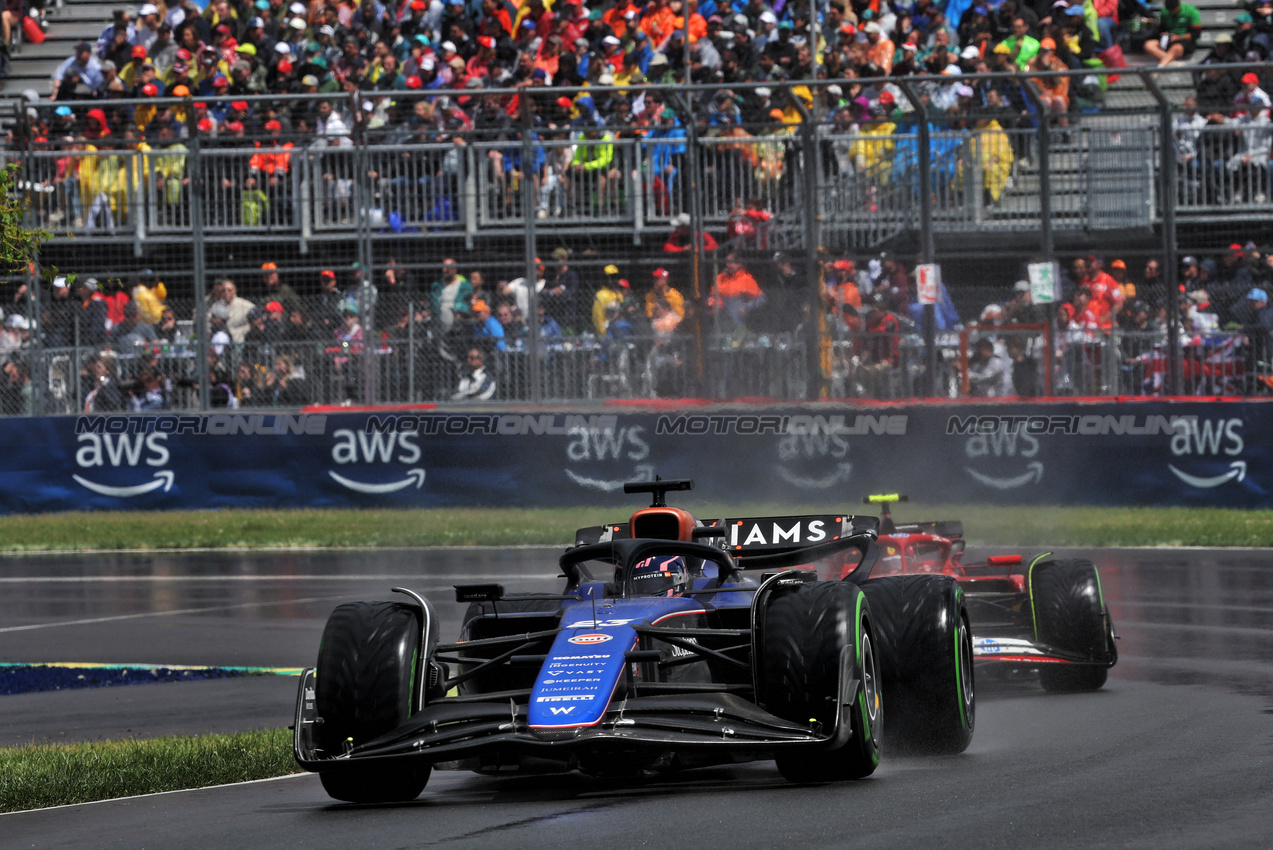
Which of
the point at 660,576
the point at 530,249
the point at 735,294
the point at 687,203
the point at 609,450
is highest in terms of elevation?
the point at 687,203

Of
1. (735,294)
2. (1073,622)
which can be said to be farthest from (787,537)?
(735,294)

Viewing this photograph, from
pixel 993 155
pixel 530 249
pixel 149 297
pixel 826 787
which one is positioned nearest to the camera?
pixel 826 787

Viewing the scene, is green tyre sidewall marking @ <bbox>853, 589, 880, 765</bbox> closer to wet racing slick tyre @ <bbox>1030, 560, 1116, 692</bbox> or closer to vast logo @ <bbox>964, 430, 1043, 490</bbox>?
wet racing slick tyre @ <bbox>1030, 560, 1116, 692</bbox>

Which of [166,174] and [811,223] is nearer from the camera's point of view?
[811,223]

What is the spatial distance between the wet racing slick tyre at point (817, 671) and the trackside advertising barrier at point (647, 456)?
12.5 metres

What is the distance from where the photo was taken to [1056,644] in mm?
9594

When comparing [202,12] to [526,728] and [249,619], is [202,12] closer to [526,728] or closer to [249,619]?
[249,619]

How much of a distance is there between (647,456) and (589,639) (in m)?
13.3

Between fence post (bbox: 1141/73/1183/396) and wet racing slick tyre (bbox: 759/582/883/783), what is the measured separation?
12763 millimetres

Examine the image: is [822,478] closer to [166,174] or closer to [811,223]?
[811,223]

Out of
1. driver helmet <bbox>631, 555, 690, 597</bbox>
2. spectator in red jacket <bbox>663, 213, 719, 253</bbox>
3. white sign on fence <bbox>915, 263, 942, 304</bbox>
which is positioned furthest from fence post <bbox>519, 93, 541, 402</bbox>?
driver helmet <bbox>631, 555, 690, 597</bbox>

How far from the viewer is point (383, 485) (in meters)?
20.8

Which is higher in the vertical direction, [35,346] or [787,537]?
[35,346]

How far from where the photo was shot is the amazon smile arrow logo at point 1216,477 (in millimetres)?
18641
